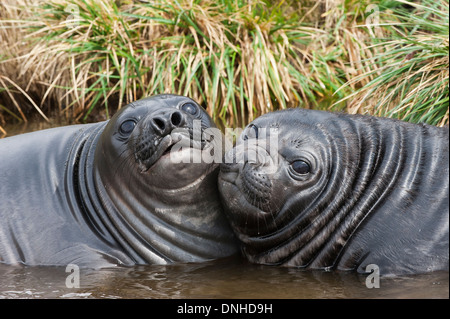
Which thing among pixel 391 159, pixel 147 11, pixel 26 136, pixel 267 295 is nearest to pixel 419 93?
pixel 391 159

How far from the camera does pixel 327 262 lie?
531cm

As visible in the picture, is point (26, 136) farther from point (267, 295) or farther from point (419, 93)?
point (419, 93)

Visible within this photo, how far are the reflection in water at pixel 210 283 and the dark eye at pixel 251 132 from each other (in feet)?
3.13

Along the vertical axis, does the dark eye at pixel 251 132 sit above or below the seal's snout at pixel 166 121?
below

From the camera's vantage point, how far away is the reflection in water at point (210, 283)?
16.0 feet

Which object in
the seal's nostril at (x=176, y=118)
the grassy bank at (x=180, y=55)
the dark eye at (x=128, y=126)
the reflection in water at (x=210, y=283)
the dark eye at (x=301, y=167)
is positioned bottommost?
the reflection in water at (x=210, y=283)

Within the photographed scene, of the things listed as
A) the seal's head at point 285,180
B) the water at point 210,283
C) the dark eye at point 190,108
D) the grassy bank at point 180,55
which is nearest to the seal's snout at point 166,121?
the dark eye at point 190,108

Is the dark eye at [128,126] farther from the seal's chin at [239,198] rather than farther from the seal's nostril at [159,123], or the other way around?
the seal's chin at [239,198]

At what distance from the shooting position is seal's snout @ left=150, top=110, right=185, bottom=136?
5.45 meters

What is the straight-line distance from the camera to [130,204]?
5691 mm

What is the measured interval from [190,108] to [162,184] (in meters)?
0.65

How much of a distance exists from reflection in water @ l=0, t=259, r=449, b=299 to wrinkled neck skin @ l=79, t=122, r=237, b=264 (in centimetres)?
15

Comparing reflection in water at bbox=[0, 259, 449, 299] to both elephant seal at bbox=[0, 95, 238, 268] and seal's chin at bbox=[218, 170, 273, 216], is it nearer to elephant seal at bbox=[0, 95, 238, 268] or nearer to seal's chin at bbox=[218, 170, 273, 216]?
elephant seal at bbox=[0, 95, 238, 268]

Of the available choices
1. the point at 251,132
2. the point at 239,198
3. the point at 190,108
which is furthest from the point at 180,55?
the point at 239,198
